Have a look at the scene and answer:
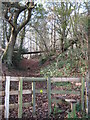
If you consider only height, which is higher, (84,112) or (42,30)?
(42,30)

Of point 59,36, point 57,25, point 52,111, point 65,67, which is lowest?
point 52,111

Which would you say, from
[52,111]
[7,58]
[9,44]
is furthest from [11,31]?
[52,111]

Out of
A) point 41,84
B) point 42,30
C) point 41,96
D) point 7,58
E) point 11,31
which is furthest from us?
point 42,30

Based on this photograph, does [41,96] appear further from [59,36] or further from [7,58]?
[59,36]

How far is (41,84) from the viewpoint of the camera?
162 inches

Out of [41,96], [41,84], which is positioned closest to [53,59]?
[41,84]

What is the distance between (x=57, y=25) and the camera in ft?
21.1

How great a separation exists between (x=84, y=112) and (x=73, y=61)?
307cm

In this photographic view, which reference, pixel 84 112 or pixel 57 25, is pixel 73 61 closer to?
pixel 57 25

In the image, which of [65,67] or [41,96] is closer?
[41,96]

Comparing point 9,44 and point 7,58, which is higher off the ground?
point 9,44

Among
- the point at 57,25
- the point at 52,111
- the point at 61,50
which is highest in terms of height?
the point at 57,25

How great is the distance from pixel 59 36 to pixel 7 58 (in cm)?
253

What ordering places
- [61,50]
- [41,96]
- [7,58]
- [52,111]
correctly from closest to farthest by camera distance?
1. [52,111]
2. [41,96]
3. [7,58]
4. [61,50]
